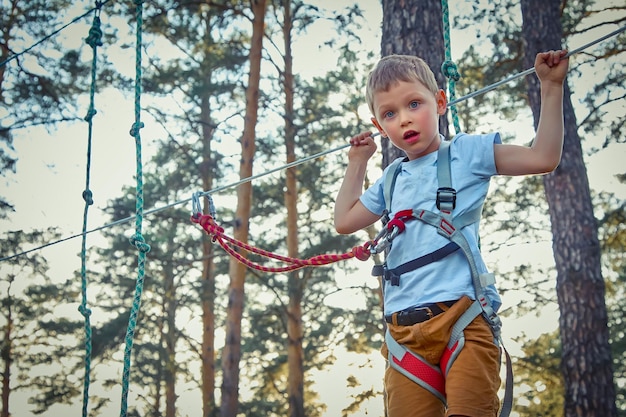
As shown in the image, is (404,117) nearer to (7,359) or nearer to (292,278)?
(292,278)

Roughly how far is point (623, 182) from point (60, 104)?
905cm

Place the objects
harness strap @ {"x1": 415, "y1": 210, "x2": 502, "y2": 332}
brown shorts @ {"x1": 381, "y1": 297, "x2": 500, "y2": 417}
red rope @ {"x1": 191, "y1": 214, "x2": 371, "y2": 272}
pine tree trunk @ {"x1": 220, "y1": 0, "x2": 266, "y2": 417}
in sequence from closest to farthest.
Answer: brown shorts @ {"x1": 381, "y1": 297, "x2": 500, "y2": 417}, harness strap @ {"x1": 415, "y1": 210, "x2": 502, "y2": 332}, red rope @ {"x1": 191, "y1": 214, "x2": 371, "y2": 272}, pine tree trunk @ {"x1": 220, "y1": 0, "x2": 266, "y2": 417}

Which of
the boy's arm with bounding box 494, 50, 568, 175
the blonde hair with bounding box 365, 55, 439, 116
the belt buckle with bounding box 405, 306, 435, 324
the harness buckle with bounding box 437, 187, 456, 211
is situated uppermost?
the blonde hair with bounding box 365, 55, 439, 116

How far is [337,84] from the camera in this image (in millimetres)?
11867

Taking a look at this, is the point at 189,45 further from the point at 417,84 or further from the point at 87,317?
the point at 417,84

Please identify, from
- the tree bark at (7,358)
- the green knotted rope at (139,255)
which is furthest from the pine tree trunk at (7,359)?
the green knotted rope at (139,255)

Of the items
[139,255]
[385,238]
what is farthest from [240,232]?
[385,238]

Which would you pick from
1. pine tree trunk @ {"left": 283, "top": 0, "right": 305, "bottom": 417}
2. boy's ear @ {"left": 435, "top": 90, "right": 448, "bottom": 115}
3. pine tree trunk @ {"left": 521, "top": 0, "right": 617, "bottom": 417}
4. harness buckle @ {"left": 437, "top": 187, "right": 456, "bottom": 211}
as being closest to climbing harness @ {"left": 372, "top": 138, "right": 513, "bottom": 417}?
harness buckle @ {"left": 437, "top": 187, "right": 456, "bottom": 211}

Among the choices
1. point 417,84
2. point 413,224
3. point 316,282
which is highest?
point 316,282

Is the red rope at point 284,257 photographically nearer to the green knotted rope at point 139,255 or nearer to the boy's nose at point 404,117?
the green knotted rope at point 139,255

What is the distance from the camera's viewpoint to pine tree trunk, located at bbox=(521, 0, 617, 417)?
5.50 meters

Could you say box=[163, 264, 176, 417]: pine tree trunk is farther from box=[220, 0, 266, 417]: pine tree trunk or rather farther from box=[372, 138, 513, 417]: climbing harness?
box=[372, 138, 513, 417]: climbing harness

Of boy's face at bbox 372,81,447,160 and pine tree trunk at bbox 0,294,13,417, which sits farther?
pine tree trunk at bbox 0,294,13,417

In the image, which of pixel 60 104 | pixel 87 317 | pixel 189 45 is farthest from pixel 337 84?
pixel 87 317
